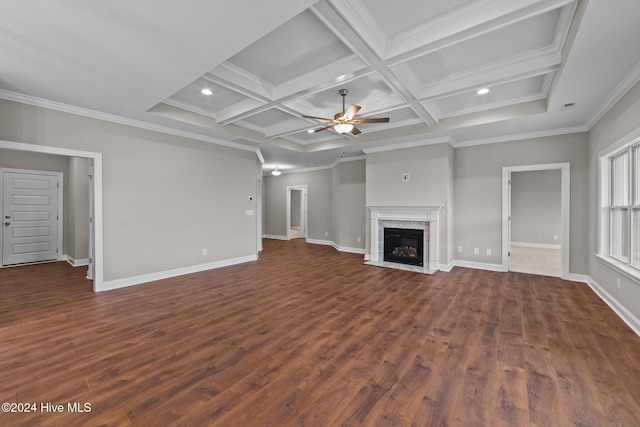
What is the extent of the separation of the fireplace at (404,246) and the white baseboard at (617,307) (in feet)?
8.57

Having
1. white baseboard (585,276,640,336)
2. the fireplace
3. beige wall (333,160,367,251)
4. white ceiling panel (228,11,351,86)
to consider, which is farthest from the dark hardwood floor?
beige wall (333,160,367,251)

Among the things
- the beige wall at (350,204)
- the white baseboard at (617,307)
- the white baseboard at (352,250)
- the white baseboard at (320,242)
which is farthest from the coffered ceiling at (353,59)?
the white baseboard at (320,242)

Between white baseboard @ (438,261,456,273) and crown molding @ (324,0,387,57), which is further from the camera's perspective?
white baseboard @ (438,261,456,273)

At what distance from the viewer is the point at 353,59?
121 inches

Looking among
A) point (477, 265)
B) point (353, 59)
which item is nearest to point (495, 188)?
point (477, 265)

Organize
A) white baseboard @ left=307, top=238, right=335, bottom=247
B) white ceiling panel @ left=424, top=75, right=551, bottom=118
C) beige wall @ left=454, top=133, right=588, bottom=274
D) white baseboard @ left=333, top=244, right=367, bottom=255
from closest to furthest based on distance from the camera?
white ceiling panel @ left=424, top=75, right=551, bottom=118 < beige wall @ left=454, top=133, right=588, bottom=274 < white baseboard @ left=333, top=244, right=367, bottom=255 < white baseboard @ left=307, top=238, right=335, bottom=247

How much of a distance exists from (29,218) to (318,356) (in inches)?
297

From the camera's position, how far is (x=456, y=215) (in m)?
5.86

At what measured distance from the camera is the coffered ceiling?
211 centimetres

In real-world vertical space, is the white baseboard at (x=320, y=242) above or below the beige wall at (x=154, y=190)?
below

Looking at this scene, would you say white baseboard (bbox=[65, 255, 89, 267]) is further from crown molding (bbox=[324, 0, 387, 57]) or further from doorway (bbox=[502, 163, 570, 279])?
doorway (bbox=[502, 163, 570, 279])

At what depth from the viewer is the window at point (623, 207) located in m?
3.12

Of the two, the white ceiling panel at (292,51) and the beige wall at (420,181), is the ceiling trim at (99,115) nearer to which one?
the white ceiling panel at (292,51)

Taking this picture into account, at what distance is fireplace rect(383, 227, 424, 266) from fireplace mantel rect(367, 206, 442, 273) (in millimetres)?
119
